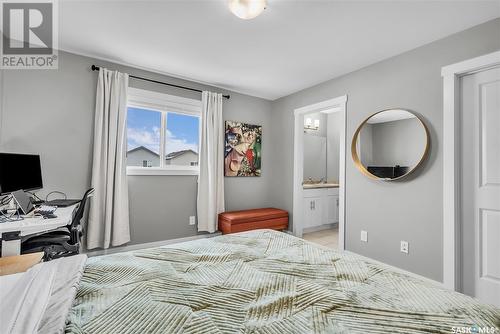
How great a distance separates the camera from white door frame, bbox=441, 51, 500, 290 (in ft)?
7.20

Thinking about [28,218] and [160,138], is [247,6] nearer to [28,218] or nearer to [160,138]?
[160,138]

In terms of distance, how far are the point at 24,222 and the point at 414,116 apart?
12.0 feet

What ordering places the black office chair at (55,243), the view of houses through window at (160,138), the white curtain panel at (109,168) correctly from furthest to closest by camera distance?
the view of houses through window at (160,138) < the white curtain panel at (109,168) < the black office chair at (55,243)

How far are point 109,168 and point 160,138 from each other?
834 millimetres

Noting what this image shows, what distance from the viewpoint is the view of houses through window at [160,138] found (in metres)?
3.30

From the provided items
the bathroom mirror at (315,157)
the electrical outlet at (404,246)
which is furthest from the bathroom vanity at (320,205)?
the electrical outlet at (404,246)

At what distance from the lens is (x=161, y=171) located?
11.1 feet

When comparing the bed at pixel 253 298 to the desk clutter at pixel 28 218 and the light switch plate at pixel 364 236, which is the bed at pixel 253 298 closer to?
the desk clutter at pixel 28 218

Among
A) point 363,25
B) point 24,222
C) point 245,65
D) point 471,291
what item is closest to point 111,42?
point 245,65

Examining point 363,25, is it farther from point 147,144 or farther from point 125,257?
point 147,144

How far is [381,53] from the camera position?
8.82 feet

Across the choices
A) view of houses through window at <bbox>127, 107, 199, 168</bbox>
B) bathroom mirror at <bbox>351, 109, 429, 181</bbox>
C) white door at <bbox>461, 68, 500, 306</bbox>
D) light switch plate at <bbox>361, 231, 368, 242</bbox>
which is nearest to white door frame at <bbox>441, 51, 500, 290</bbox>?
white door at <bbox>461, 68, 500, 306</bbox>

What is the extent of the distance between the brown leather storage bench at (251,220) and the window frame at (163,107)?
2.93 feet

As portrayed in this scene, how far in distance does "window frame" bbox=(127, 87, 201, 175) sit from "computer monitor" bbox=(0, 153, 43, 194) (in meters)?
0.95
